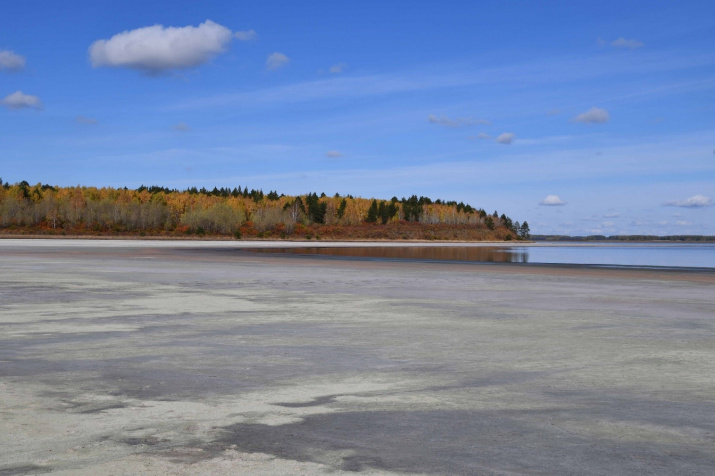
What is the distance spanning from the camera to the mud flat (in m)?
6.09

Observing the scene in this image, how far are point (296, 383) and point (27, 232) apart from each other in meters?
200

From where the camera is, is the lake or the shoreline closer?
the shoreline

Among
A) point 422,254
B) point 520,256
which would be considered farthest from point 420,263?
point 520,256

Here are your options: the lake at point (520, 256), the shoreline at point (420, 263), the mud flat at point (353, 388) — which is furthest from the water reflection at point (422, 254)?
the mud flat at point (353, 388)

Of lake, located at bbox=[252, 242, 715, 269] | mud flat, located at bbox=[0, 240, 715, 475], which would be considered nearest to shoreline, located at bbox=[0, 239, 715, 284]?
lake, located at bbox=[252, 242, 715, 269]

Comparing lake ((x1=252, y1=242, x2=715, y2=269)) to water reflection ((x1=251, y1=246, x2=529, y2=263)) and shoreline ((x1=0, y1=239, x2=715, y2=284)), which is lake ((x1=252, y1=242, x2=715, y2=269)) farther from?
shoreline ((x1=0, y1=239, x2=715, y2=284))

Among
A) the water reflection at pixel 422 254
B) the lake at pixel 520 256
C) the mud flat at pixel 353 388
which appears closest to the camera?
the mud flat at pixel 353 388

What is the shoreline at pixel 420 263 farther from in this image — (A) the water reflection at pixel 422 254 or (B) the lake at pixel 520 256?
(B) the lake at pixel 520 256

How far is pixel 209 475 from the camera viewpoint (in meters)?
5.57

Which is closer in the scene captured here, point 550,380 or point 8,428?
point 8,428

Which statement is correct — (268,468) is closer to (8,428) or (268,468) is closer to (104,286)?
(8,428)

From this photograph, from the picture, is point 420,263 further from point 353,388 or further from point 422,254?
point 353,388

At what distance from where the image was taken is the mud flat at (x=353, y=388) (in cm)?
609

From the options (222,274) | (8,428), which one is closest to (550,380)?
(8,428)
